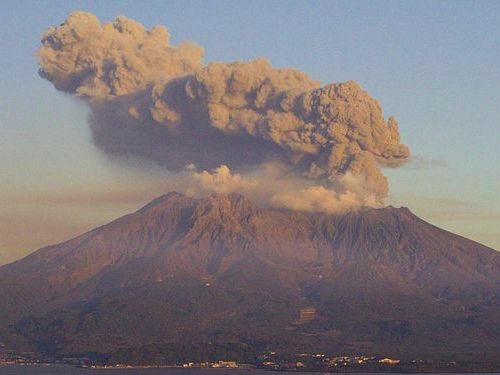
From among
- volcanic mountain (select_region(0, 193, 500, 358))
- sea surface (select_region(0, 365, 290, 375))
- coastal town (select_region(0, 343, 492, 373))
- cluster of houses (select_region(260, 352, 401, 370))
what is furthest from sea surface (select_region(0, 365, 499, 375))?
volcanic mountain (select_region(0, 193, 500, 358))

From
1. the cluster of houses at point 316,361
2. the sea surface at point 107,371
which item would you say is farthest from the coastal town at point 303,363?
the sea surface at point 107,371

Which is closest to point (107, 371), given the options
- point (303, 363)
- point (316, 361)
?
point (303, 363)

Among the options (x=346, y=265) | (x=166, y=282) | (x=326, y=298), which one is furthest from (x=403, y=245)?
(x=166, y=282)

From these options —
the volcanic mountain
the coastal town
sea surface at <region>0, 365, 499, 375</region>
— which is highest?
the volcanic mountain

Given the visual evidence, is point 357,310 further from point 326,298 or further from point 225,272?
point 225,272

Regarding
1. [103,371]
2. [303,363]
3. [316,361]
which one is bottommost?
[103,371]

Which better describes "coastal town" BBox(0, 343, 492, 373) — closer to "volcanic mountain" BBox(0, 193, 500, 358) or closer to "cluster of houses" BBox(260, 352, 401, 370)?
"cluster of houses" BBox(260, 352, 401, 370)

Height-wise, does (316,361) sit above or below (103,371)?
above

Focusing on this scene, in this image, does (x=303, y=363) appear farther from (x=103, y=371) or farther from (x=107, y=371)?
(x=103, y=371)
